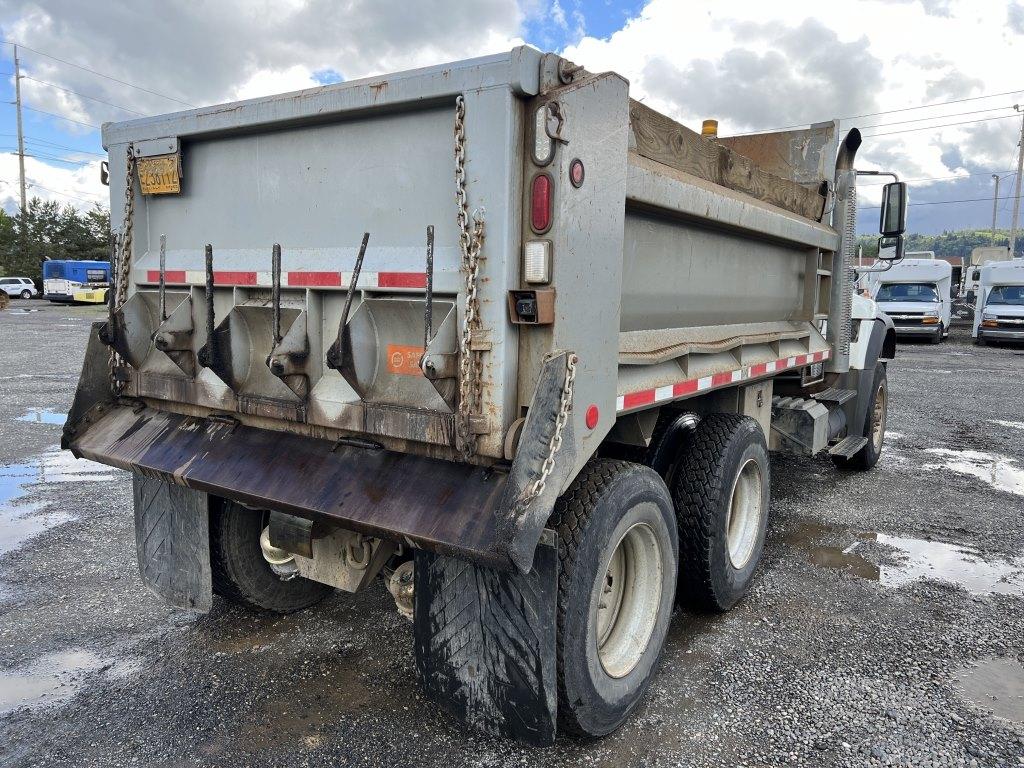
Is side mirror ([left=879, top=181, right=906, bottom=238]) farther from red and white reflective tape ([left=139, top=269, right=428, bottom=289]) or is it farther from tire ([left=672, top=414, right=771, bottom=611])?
red and white reflective tape ([left=139, top=269, right=428, bottom=289])

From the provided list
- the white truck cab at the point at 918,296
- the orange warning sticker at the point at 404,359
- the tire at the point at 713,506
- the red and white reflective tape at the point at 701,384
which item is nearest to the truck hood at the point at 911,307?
the white truck cab at the point at 918,296

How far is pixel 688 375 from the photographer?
3492 mm

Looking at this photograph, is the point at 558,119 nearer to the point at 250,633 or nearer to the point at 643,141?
the point at 643,141

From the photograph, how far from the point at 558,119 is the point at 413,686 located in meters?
2.52

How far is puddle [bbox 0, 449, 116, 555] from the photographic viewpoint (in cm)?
520

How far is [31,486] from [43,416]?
3.58m

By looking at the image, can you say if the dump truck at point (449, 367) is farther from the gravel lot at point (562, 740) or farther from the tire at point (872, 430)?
the tire at point (872, 430)

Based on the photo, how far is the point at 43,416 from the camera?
931 cm

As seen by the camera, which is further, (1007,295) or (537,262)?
(1007,295)

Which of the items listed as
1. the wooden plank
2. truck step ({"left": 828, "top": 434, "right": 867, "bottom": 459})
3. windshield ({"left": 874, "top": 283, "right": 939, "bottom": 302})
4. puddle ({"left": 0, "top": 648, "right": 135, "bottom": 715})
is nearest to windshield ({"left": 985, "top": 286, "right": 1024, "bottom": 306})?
windshield ({"left": 874, "top": 283, "right": 939, "bottom": 302})

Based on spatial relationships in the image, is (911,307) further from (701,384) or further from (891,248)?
(701,384)

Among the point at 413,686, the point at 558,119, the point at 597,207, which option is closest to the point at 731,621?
the point at 413,686

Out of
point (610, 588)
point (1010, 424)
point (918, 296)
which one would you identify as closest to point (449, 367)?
point (610, 588)

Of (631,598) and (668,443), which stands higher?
(668,443)
